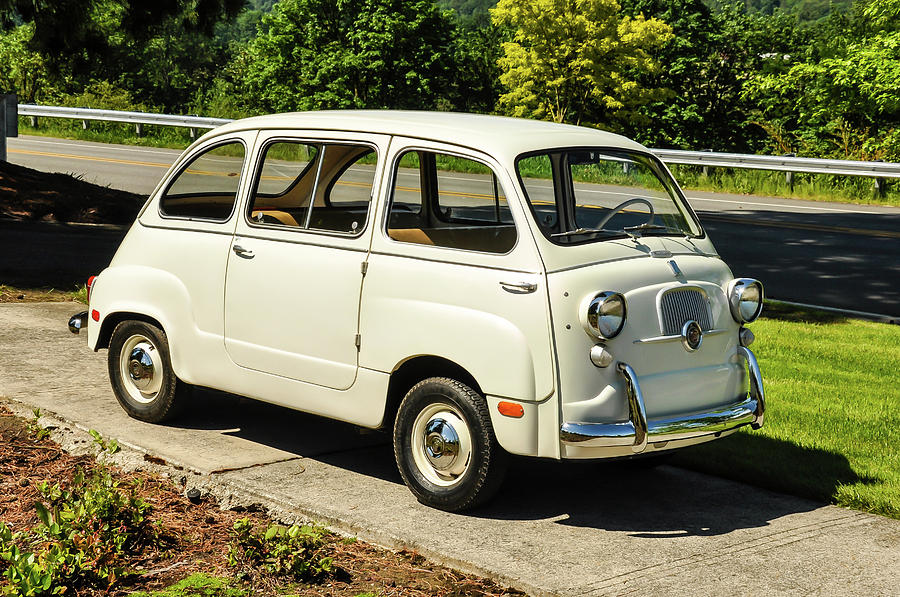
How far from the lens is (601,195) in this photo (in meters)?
6.10

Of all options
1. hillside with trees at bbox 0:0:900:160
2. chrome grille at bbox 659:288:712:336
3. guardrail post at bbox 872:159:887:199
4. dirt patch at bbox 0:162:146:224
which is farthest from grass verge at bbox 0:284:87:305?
hillside with trees at bbox 0:0:900:160

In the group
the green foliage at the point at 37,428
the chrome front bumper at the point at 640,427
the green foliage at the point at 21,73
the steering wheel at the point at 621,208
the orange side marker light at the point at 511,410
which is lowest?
the green foliage at the point at 37,428

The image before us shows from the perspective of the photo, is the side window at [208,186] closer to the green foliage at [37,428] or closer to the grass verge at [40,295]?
the green foliage at [37,428]

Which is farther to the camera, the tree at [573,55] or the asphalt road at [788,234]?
the tree at [573,55]

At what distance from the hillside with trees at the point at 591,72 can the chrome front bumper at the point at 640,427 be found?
26.4 meters

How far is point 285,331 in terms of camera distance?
5.88 metres

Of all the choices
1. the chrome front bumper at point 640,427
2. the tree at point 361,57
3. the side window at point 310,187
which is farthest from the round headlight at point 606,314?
the tree at point 361,57

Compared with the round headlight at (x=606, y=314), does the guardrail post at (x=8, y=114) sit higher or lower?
higher

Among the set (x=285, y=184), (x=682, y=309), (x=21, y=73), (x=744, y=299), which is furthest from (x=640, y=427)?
(x=21, y=73)

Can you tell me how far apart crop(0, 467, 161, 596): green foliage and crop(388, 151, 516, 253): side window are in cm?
191

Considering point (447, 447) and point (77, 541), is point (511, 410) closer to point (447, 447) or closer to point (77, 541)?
point (447, 447)

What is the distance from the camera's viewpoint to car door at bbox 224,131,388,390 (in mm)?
5672

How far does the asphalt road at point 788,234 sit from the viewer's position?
13.4 m

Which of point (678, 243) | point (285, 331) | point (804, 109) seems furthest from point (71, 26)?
point (804, 109)
